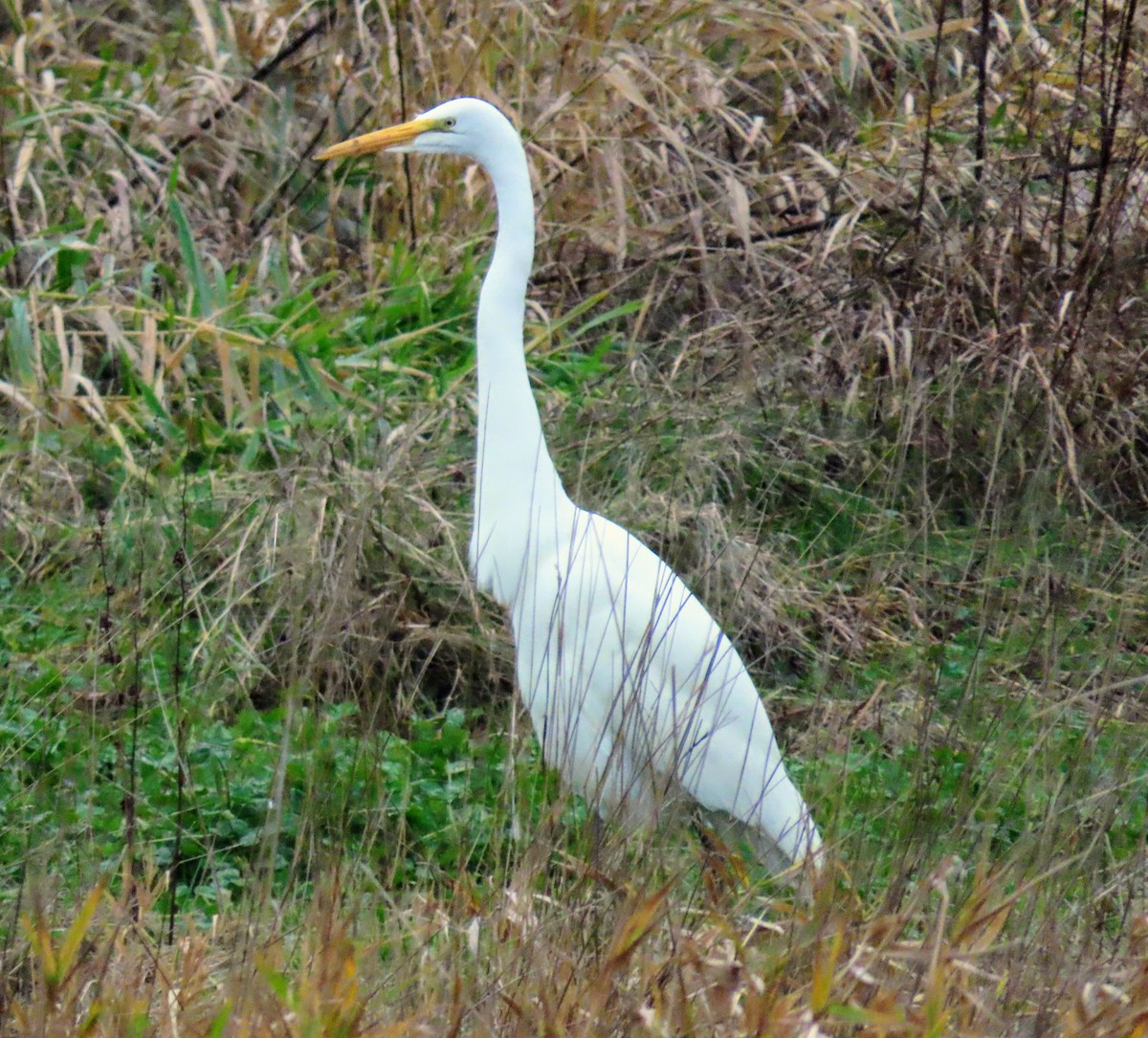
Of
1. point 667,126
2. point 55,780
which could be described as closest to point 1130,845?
point 55,780

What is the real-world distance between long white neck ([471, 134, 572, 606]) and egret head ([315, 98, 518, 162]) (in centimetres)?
2

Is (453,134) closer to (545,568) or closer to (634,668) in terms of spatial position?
(545,568)

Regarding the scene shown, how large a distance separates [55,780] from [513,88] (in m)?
2.41

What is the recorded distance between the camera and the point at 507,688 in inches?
122

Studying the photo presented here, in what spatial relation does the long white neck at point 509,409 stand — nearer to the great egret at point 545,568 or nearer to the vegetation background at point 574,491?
the great egret at point 545,568

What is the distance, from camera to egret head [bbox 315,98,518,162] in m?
2.58

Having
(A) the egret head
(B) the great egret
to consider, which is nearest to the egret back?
(B) the great egret

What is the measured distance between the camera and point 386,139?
8.93 ft

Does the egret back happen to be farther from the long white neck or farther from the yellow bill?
the yellow bill

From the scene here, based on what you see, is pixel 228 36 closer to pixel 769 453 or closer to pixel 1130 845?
pixel 769 453

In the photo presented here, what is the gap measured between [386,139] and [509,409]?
53 centimetres

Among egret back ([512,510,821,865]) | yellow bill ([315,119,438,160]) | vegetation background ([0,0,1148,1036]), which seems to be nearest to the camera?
vegetation background ([0,0,1148,1036])

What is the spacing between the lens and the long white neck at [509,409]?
2541mm

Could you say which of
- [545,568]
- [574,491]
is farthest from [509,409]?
[574,491]
